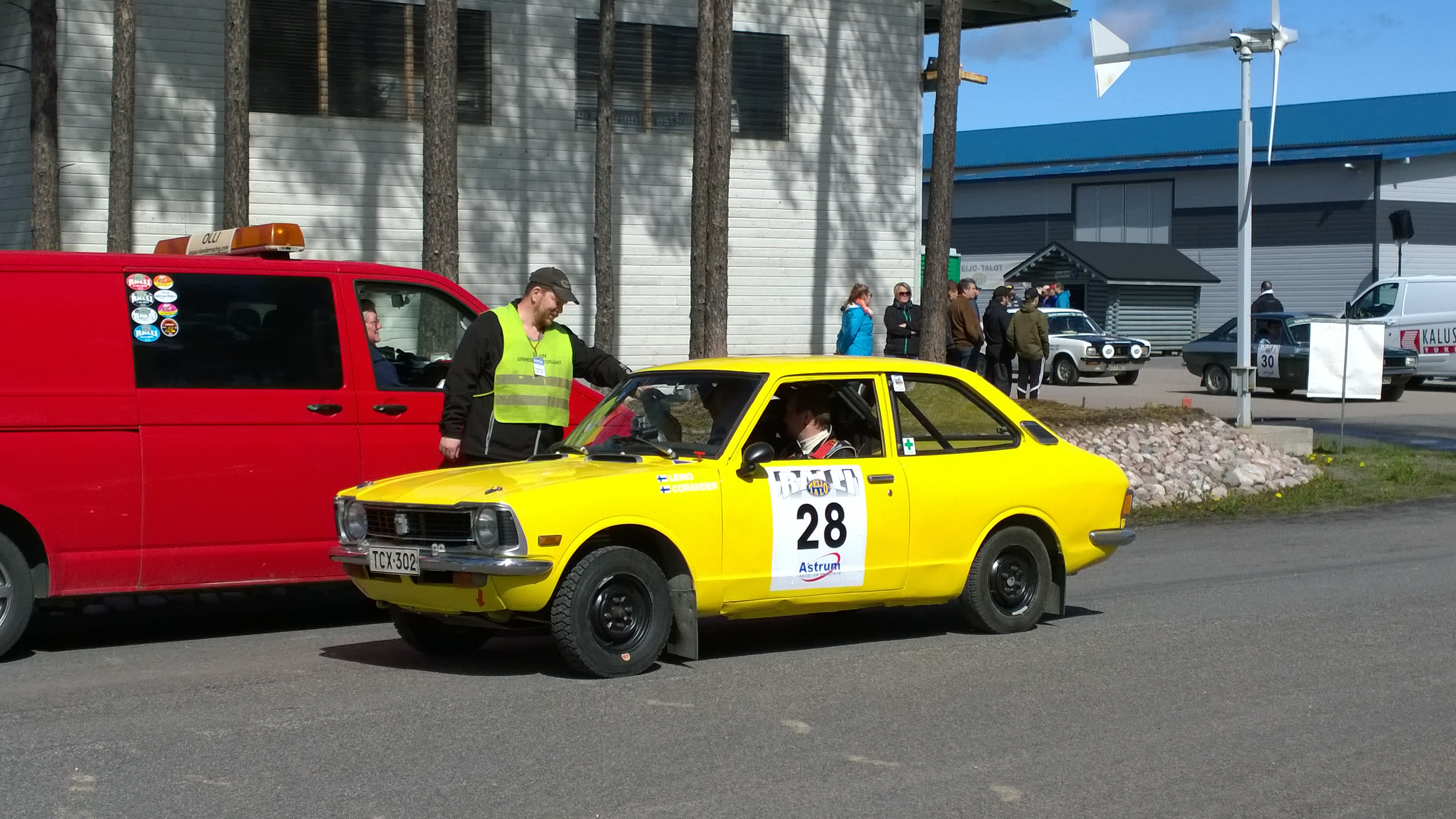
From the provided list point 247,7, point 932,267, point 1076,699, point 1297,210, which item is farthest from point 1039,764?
point 1297,210

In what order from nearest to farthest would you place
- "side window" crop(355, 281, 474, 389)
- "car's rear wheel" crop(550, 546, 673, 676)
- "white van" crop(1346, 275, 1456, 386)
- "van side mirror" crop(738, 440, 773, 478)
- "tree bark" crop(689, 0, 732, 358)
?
"car's rear wheel" crop(550, 546, 673, 676), "van side mirror" crop(738, 440, 773, 478), "side window" crop(355, 281, 474, 389), "tree bark" crop(689, 0, 732, 358), "white van" crop(1346, 275, 1456, 386)

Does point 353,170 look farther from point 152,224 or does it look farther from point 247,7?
point 247,7

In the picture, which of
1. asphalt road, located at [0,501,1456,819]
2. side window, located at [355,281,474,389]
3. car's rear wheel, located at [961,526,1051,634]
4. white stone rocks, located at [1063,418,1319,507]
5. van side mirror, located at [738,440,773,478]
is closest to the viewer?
asphalt road, located at [0,501,1456,819]

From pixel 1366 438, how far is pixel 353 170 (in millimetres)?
14197

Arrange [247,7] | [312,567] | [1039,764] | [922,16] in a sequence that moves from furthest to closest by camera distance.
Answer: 1. [922,16]
2. [247,7]
3. [312,567]
4. [1039,764]

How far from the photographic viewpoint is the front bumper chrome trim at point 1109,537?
30.1ft

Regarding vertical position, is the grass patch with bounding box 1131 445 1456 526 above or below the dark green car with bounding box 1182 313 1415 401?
below

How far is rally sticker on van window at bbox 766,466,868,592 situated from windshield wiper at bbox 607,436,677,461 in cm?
48

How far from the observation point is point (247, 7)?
62.6ft

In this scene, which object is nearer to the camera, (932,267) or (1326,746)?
(1326,746)

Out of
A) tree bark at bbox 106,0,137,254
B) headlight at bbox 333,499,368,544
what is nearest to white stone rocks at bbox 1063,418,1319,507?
headlight at bbox 333,499,368,544

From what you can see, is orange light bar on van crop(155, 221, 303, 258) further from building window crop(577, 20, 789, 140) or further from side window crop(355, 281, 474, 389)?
building window crop(577, 20, 789, 140)

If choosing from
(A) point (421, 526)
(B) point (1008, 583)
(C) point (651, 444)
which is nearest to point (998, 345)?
(B) point (1008, 583)

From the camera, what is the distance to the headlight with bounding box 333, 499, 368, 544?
25.9 ft
